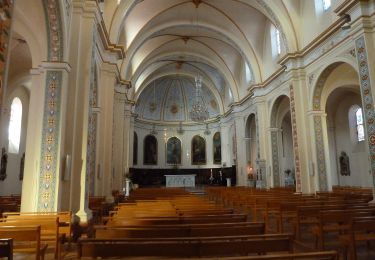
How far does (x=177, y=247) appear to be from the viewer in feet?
9.41

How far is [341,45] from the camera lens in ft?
35.8

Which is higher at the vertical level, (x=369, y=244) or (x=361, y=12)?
(x=361, y=12)

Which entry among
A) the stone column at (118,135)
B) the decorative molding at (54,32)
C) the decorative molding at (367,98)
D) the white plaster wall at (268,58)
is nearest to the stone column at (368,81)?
the decorative molding at (367,98)

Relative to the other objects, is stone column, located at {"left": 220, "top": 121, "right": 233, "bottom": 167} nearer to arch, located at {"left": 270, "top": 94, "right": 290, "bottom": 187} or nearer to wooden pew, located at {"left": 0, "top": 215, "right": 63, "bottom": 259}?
arch, located at {"left": 270, "top": 94, "right": 290, "bottom": 187}

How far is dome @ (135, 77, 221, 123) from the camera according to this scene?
1187 inches

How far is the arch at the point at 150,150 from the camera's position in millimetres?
29362

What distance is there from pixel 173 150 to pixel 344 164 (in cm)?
1654

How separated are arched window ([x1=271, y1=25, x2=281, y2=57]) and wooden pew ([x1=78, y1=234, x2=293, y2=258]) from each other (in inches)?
591

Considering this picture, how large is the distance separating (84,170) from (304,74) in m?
10.8

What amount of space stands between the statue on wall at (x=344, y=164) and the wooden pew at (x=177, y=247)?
17324 millimetres

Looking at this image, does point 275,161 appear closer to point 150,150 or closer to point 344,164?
point 344,164

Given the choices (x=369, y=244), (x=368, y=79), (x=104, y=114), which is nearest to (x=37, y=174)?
(x=104, y=114)

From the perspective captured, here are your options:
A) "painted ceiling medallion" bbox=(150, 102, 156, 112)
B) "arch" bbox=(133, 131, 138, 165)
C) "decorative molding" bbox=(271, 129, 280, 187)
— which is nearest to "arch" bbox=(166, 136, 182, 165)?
"arch" bbox=(133, 131, 138, 165)

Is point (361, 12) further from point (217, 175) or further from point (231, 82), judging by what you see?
point (217, 175)
